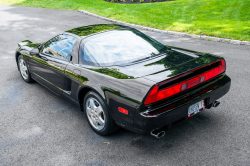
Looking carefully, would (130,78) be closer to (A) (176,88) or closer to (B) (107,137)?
(A) (176,88)

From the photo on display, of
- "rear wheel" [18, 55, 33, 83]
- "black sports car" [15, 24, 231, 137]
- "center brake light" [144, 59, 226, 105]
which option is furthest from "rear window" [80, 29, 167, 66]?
"rear wheel" [18, 55, 33, 83]

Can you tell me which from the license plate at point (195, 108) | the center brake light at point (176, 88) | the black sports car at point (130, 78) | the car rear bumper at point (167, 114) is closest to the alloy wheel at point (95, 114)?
the black sports car at point (130, 78)

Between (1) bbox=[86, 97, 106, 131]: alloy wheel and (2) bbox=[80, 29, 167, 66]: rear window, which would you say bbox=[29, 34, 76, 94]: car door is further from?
(1) bbox=[86, 97, 106, 131]: alloy wheel

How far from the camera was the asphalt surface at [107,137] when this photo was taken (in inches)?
119

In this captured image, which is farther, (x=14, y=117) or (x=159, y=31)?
(x=159, y=31)

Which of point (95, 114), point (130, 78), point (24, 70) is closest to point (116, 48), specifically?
point (130, 78)

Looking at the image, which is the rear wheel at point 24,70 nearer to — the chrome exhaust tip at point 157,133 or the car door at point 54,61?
the car door at point 54,61

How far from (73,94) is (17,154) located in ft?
3.94

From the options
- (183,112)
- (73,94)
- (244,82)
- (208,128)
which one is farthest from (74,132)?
(244,82)

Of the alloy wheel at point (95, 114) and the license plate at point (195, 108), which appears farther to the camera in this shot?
the alloy wheel at point (95, 114)

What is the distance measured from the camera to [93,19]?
12766 millimetres

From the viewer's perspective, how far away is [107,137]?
3.53 metres

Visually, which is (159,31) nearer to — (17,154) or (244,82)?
(244,82)

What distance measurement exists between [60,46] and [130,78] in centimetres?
196
